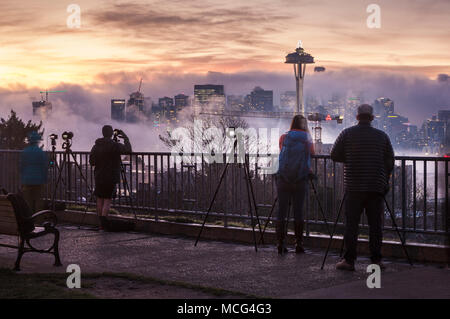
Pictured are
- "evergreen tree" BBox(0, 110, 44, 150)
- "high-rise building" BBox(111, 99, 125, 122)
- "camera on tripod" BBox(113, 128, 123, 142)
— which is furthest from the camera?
"high-rise building" BBox(111, 99, 125, 122)

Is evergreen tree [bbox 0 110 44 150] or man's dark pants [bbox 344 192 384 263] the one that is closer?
man's dark pants [bbox 344 192 384 263]

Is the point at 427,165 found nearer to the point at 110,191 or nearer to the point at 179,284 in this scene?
the point at 179,284

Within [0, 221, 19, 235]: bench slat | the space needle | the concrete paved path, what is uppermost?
the space needle

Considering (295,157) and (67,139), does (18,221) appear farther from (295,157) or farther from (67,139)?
(67,139)

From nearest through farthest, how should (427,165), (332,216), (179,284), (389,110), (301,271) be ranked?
(179,284) → (301,271) → (427,165) → (332,216) → (389,110)

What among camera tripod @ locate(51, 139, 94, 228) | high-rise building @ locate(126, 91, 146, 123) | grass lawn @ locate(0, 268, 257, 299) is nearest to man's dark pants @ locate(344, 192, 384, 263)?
grass lawn @ locate(0, 268, 257, 299)

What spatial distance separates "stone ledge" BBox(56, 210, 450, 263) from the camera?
10688 mm

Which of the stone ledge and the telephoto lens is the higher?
the telephoto lens

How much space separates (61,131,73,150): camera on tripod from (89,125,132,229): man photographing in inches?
67.5

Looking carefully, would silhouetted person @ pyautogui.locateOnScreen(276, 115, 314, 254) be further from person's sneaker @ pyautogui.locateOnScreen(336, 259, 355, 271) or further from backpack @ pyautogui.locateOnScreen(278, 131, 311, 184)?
person's sneaker @ pyautogui.locateOnScreen(336, 259, 355, 271)

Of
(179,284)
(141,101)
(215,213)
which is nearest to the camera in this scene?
(179,284)

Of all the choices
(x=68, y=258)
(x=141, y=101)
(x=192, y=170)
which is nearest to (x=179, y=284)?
(x=68, y=258)
